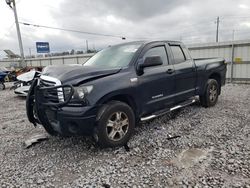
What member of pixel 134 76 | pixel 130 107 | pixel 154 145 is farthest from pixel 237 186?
pixel 134 76

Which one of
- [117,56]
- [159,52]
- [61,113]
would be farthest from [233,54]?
[61,113]

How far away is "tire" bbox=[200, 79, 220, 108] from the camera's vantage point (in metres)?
5.62

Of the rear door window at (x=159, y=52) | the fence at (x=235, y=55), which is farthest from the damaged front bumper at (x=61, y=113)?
the fence at (x=235, y=55)

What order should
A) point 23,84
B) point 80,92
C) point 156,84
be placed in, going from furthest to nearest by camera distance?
1. point 23,84
2. point 156,84
3. point 80,92

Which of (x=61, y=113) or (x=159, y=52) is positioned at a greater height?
(x=159, y=52)

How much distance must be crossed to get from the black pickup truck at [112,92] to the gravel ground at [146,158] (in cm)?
37

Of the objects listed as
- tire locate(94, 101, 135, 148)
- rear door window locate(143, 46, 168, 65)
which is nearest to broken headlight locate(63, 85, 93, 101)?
tire locate(94, 101, 135, 148)

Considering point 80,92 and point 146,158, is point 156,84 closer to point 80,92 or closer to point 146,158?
point 146,158

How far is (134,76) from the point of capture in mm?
3645

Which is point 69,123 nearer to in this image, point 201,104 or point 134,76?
point 134,76

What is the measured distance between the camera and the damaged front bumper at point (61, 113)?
302 cm

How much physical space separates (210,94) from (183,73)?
1567 millimetres

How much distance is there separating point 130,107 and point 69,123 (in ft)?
3.57

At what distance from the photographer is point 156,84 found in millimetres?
Answer: 4023
